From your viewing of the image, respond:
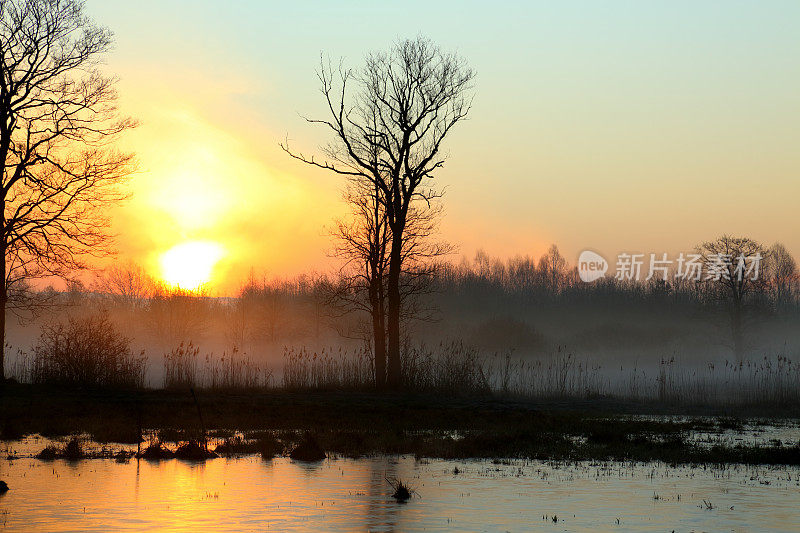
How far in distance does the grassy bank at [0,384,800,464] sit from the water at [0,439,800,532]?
4.87 ft

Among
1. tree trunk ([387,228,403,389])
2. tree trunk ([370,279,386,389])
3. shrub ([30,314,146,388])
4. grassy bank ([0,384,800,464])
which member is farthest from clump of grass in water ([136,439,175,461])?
tree trunk ([387,228,403,389])

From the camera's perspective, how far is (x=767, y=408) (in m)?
28.1

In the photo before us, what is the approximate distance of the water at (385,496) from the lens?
31.6 ft

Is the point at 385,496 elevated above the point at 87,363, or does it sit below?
Result: below

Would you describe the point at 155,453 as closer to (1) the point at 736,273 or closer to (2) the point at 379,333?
(2) the point at 379,333

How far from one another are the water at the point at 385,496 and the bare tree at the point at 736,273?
62.3 m

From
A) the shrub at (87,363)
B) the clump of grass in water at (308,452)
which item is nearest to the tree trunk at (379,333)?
the shrub at (87,363)

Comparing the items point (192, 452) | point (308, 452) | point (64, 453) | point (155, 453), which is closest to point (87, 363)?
point (64, 453)

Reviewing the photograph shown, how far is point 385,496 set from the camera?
11.2 m

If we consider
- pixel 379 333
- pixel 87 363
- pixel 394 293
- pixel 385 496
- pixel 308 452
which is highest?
pixel 394 293

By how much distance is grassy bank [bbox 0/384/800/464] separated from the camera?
16.1 metres

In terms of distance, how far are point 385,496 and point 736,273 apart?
6866cm

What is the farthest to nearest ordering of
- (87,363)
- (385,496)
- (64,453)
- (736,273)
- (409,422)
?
(736,273), (87,363), (409,422), (64,453), (385,496)

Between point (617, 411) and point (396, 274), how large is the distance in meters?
9.90
